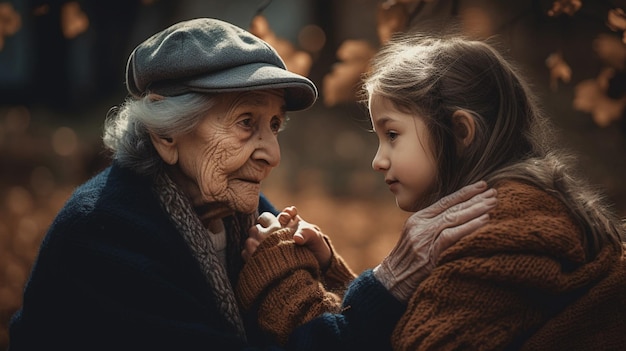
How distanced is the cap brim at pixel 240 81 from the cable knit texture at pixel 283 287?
20.2 inches

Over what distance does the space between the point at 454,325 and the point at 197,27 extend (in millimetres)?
1245

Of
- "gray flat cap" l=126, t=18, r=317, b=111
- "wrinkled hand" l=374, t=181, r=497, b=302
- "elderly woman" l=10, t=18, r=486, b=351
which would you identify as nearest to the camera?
"wrinkled hand" l=374, t=181, r=497, b=302

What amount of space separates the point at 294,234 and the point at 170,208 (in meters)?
0.43

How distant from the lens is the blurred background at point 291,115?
5992 millimetres

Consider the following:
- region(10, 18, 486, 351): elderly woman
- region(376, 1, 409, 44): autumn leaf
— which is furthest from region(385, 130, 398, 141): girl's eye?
region(376, 1, 409, 44): autumn leaf

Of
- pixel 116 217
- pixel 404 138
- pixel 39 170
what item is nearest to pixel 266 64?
pixel 404 138

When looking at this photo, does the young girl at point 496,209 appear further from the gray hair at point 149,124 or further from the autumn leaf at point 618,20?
the autumn leaf at point 618,20

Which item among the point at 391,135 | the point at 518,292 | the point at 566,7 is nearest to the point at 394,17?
the point at 566,7

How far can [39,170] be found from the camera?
7059 millimetres

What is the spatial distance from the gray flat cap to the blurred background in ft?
5.04

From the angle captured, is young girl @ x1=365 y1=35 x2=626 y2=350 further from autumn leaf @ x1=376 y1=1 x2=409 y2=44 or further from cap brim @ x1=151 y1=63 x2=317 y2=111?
autumn leaf @ x1=376 y1=1 x2=409 y2=44

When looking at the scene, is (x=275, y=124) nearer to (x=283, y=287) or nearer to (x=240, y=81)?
(x=240, y=81)

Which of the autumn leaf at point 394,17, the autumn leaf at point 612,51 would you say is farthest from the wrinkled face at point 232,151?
the autumn leaf at point 612,51

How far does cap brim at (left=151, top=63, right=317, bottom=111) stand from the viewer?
2.42m
